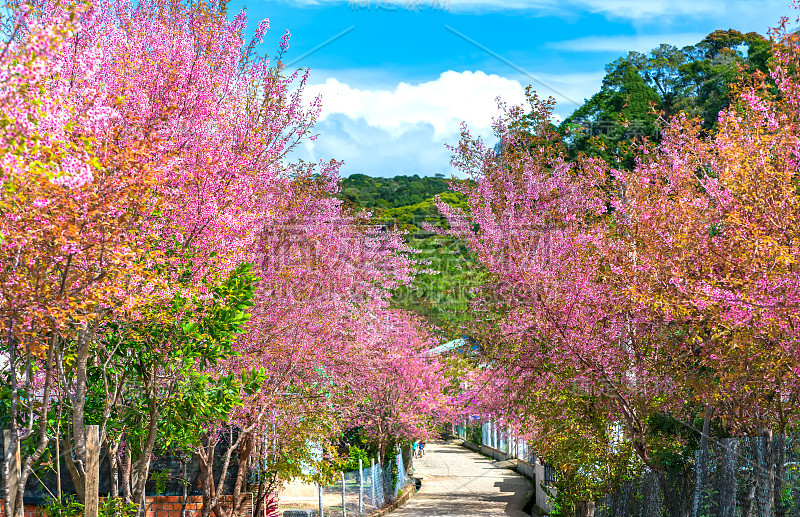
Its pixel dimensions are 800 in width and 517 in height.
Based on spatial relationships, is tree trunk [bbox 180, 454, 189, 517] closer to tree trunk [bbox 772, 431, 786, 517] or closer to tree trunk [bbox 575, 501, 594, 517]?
tree trunk [bbox 575, 501, 594, 517]

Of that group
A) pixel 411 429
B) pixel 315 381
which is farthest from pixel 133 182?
pixel 411 429

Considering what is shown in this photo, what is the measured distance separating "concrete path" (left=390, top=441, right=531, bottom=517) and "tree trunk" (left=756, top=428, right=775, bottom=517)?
13737 mm

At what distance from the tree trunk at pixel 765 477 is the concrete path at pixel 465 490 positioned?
45.1 feet

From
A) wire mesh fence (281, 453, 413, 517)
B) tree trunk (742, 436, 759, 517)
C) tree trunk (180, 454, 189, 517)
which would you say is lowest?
wire mesh fence (281, 453, 413, 517)

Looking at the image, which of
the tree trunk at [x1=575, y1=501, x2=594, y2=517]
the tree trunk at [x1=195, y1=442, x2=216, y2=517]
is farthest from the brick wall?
the tree trunk at [x1=575, y1=501, x2=594, y2=517]

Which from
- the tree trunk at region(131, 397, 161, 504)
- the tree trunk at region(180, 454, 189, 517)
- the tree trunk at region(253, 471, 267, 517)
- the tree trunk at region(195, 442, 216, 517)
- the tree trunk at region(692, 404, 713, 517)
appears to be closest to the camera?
the tree trunk at region(131, 397, 161, 504)

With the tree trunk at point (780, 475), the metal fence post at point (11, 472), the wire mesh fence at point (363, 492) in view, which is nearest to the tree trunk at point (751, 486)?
the tree trunk at point (780, 475)

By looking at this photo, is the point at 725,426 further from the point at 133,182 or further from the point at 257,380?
the point at 133,182

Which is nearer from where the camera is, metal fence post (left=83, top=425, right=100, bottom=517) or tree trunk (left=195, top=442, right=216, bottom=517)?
metal fence post (left=83, top=425, right=100, bottom=517)

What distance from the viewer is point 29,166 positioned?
16.0 ft

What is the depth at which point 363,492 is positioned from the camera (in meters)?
22.1

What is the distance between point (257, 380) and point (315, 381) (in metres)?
5.90

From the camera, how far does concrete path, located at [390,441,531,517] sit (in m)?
22.7

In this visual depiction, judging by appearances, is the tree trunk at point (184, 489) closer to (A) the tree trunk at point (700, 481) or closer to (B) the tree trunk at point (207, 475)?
(B) the tree trunk at point (207, 475)
